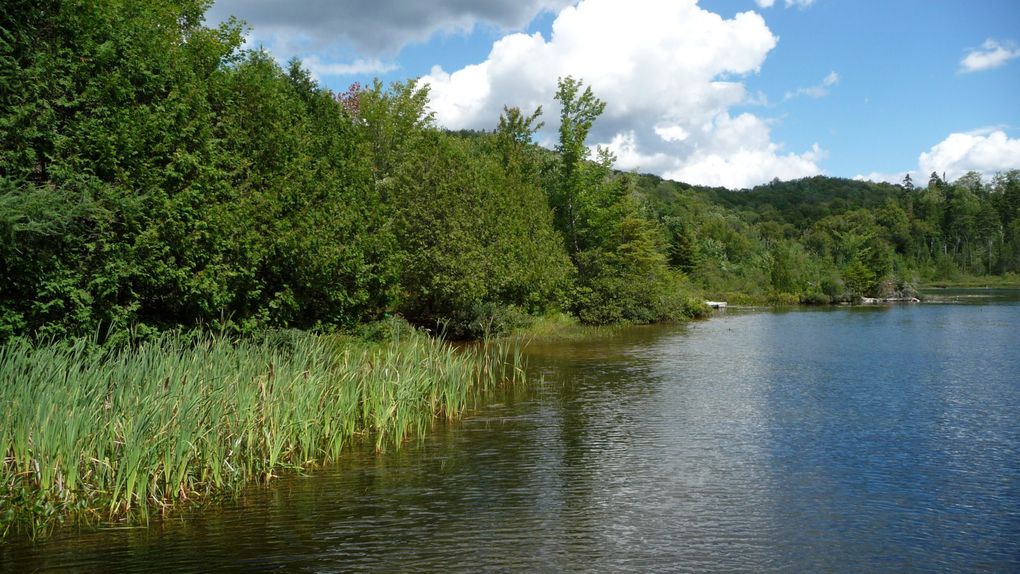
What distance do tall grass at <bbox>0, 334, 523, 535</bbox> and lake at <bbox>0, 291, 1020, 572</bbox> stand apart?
0.49 metres

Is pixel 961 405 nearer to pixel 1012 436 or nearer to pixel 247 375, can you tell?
pixel 1012 436

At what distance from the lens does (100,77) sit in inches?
518

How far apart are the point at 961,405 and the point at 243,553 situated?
1531 cm

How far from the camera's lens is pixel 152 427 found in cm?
842

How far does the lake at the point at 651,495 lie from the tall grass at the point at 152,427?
1.61ft

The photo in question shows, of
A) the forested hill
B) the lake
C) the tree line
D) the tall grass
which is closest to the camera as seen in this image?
the lake

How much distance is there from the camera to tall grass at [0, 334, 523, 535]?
26.2 feet

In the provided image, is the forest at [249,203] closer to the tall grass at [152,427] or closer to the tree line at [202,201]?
the tree line at [202,201]

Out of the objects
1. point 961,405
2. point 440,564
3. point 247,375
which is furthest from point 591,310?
point 440,564

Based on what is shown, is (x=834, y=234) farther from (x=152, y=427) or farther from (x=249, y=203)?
(x=152, y=427)

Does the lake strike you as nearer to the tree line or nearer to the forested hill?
the tree line

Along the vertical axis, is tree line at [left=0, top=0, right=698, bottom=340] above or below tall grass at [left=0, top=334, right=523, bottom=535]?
above

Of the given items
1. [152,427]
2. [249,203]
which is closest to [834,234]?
[249,203]

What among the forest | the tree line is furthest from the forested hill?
the tree line
